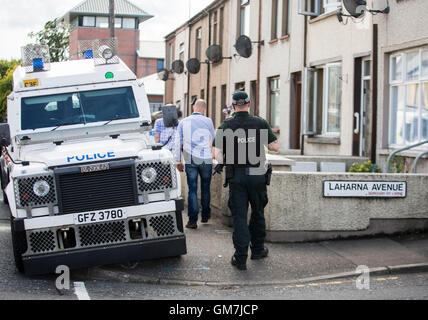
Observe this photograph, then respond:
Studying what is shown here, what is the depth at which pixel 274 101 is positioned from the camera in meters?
24.0

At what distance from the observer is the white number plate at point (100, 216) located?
7668 millimetres

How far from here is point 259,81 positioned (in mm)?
24891

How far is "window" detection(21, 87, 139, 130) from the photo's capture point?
909cm

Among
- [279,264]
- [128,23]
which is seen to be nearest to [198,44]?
[279,264]

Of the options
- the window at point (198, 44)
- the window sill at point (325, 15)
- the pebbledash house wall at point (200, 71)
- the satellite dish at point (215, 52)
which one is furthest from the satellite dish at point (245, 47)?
the window at point (198, 44)

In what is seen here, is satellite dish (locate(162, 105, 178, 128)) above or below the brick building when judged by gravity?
below

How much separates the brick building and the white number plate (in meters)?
75.6

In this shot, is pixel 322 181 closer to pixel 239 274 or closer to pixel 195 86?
pixel 239 274

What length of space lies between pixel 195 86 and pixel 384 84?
2152 centimetres

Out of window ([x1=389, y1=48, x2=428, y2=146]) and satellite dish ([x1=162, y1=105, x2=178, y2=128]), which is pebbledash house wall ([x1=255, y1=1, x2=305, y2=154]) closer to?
window ([x1=389, y1=48, x2=428, y2=146])

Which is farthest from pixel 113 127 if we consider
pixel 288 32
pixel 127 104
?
pixel 288 32

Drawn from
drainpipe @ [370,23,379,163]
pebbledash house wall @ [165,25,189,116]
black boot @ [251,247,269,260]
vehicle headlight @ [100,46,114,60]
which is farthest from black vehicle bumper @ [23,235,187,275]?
pebbledash house wall @ [165,25,189,116]

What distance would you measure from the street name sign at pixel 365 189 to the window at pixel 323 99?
775cm

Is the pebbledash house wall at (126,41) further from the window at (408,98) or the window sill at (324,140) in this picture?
the window at (408,98)
